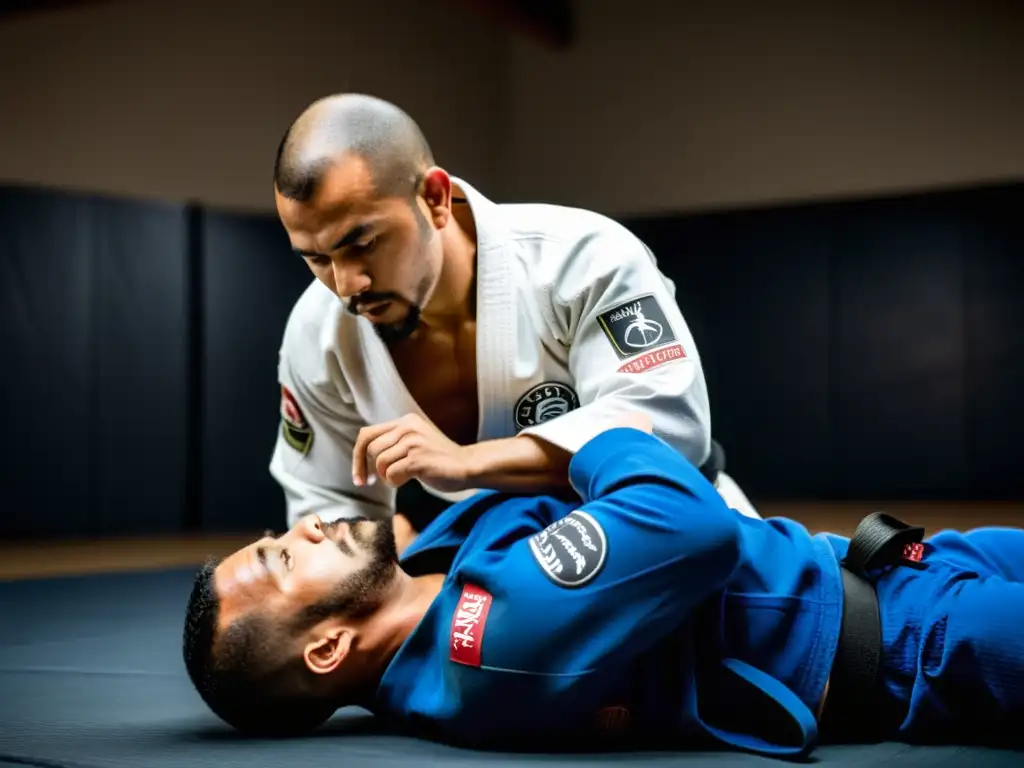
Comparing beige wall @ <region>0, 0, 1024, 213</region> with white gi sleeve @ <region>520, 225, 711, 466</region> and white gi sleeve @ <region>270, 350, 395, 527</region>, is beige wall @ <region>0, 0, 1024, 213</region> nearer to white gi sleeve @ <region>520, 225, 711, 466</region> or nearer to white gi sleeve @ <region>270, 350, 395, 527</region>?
white gi sleeve @ <region>270, 350, 395, 527</region>

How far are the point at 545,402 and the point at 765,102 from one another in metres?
8.13

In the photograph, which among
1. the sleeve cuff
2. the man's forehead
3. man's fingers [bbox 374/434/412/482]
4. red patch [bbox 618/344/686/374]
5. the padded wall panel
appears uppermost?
red patch [bbox 618/344/686/374]

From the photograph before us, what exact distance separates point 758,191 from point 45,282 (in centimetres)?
565

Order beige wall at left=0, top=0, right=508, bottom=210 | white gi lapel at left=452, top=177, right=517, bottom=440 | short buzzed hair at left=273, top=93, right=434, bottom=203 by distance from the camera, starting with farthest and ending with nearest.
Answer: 1. beige wall at left=0, top=0, right=508, bottom=210
2. white gi lapel at left=452, top=177, right=517, bottom=440
3. short buzzed hair at left=273, top=93, right=434, bottom=203

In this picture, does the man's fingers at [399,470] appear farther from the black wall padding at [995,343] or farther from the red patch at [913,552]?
the black wall padding at [995,343]

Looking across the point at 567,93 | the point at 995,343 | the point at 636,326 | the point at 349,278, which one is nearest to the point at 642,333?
the point at 636,326

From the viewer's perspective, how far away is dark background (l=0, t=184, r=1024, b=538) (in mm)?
7543

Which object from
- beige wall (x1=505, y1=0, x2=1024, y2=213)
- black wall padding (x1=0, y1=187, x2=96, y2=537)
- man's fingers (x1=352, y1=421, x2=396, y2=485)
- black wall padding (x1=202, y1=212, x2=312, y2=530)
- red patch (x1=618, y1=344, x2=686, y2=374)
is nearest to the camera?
man's fingers (x1=352, y1=421, x2=396, y2=485)

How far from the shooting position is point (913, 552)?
2078mm

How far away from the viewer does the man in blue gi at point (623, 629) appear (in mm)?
1790

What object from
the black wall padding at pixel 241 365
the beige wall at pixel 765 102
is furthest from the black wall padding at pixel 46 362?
the beige wall at pixel 765 102

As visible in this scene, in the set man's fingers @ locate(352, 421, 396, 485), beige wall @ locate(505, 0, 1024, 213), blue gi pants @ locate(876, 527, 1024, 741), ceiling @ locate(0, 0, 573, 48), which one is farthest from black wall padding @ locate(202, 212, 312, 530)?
blue gi pants @ locate(876, 527, 1024, 741)

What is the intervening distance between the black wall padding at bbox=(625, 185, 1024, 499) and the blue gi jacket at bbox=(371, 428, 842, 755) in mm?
7701

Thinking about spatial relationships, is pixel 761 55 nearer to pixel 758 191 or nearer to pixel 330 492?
pixel 758 191
